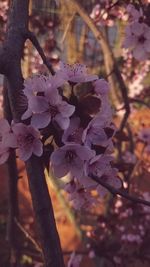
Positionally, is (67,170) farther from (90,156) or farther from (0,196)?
(0,196)

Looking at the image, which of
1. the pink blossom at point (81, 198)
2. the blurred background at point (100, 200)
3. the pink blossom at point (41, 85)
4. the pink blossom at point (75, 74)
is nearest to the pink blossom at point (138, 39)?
the blurred background at point (100, 200)

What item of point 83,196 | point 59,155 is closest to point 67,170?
point 59,155

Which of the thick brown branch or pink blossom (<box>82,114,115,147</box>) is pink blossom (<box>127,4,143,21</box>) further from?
the thick brown branch

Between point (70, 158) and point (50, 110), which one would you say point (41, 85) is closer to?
point (50, 110)

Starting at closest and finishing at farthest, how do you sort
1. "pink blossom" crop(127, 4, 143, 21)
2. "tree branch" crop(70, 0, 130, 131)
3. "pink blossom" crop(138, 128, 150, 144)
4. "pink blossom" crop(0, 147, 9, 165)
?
"pink blossom" crop(0, 147, 9, 165), "pink blossom" crop(127, 4, 143, 21), "tree branch" crop(70, 0, 130, 131), "pink blossom" crop(138, 128, 150, 144)

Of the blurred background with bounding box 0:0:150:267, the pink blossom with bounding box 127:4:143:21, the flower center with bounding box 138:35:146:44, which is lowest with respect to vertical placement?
the blurred background with bounding box 0:0:150:267

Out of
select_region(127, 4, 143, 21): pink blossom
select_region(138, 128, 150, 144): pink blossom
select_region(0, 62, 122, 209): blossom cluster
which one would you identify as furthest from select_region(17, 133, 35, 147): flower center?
select_region(138, 128, 150, 144): pink blossom

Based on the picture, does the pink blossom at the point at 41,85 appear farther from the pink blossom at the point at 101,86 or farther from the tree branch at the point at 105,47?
the tree branch at the point at 105,47
